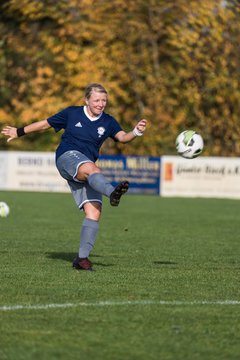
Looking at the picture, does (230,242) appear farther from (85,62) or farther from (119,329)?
(85,62)

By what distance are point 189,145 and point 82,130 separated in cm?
145

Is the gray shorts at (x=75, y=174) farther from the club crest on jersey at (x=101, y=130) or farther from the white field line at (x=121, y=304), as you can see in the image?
the white field line at (x=121, y=304)

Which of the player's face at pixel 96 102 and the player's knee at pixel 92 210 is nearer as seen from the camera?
the player's face at pixel 96 102

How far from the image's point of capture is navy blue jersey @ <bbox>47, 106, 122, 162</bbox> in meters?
10.3

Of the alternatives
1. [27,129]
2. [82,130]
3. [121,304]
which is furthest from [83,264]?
[121,304]

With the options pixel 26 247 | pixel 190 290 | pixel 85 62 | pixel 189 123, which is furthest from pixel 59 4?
pixel 190 290

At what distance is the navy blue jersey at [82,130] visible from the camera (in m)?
10.3

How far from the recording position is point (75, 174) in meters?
10.1

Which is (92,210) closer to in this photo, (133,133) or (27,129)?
(133,133)

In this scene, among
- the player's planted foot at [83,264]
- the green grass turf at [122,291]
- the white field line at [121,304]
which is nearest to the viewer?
the green grass turf at [122,291]

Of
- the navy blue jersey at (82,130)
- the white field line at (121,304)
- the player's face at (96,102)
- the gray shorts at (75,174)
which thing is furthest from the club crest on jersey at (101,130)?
the white field line at (121,304)

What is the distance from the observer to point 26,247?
1307cm

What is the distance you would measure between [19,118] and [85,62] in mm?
3936

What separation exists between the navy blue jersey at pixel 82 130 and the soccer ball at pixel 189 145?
101cm
